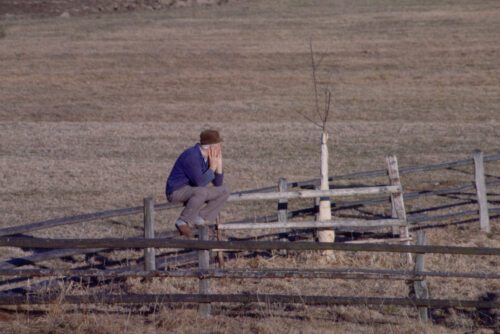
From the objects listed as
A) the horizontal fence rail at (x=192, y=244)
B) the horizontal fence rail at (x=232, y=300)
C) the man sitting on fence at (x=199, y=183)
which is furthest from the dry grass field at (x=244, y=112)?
the man sitting on fence at (x=199, y=183)

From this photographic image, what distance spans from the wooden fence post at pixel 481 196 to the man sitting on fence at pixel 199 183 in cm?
402

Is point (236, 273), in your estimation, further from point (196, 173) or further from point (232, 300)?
point (196, 173)

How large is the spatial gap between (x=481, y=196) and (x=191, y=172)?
14.6 feet

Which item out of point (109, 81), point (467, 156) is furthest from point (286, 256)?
point (109, 81)

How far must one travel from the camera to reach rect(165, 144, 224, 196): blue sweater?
10.6 m

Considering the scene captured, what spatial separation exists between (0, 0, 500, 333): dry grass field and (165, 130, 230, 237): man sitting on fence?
82 centimetres

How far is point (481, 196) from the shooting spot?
13.1 meters

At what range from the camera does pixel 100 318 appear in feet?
27.7

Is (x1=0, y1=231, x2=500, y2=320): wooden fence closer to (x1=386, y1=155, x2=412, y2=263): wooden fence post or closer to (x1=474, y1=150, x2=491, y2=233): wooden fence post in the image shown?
(x1=386, y1=155, x2=412, y2=263): wooden fence post

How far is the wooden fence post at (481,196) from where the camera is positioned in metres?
13.0

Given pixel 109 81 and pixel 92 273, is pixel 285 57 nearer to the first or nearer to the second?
pixel 109 81

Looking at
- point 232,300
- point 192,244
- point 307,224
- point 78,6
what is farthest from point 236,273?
point 78,6

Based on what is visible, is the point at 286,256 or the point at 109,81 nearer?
the point at 286,256

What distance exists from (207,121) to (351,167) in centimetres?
772
